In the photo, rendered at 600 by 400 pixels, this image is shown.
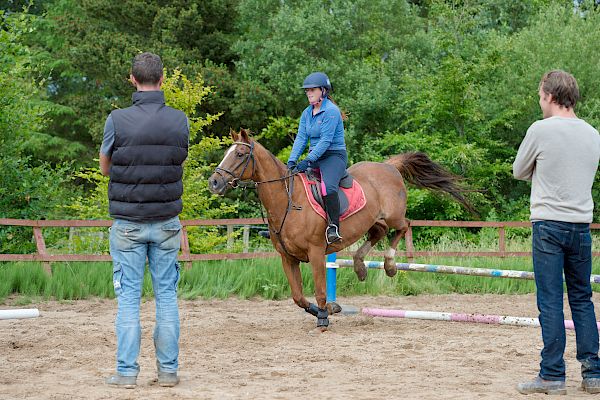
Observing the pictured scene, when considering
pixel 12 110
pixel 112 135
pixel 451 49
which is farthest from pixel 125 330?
pixel 451 49

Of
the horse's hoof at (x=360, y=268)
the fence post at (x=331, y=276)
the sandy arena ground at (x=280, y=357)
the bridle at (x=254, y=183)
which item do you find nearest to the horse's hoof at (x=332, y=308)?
the sandy arena ground at (x=280, y=357)

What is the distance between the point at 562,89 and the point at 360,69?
20.4 m

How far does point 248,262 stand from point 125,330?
23.1 ft

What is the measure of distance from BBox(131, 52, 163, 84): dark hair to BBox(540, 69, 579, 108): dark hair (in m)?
2.63

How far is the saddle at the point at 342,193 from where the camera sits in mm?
9164

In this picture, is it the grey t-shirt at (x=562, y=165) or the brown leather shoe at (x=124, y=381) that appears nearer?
the grey t-shirt at (x=562, y=165)

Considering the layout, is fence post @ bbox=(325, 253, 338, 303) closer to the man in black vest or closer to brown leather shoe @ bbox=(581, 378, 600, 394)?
the man in black vest

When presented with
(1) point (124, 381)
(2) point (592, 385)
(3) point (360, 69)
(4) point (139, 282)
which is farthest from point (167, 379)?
(3) point (360, 69)

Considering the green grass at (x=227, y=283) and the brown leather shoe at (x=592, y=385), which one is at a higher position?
the brown leather shoe at (x=592, y=385)

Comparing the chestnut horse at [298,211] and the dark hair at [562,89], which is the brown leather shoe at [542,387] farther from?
the chestnut horse at [298,211]

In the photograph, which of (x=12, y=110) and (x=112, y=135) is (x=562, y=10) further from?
(x=112, y=135)

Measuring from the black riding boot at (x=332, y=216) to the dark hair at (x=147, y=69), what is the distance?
3608 mm

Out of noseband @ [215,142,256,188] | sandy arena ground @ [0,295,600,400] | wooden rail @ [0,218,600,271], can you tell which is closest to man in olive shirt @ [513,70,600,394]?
sandy arena ground @ [0,295,600,400]

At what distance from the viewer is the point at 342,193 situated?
941cm
